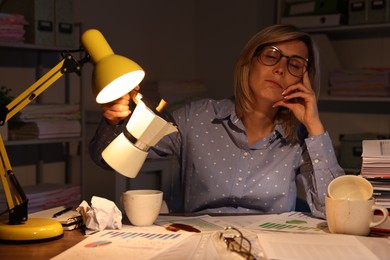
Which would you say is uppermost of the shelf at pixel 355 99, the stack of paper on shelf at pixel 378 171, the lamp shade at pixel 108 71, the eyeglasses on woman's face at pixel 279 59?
the eyeglasses on woman's face at pixel 279 59

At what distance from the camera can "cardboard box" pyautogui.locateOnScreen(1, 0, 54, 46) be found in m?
3.27

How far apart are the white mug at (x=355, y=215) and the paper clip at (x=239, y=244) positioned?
0.84ft

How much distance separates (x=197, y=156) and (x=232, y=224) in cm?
53

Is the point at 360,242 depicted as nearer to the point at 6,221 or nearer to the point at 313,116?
the point at 313,116

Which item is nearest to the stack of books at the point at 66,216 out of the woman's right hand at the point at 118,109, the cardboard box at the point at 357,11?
the woman's right hand at the point at 118,109

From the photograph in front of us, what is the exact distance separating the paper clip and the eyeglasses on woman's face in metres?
0.80

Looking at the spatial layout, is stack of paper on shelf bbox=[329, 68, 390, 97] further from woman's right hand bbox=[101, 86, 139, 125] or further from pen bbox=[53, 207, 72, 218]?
pen bbox=[53, 207, 72, 218]

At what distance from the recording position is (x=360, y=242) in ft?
4.56

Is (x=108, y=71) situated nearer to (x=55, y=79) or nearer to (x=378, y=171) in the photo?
(x=55, y=79)

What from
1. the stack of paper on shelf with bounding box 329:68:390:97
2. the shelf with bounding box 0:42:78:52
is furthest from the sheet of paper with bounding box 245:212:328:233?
the stack of paper on shelf with bounding box 329:68:390:97

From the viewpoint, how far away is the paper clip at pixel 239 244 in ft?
4.16

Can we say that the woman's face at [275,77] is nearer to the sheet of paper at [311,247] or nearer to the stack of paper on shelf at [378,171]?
the stack of paper on shelf at [378,171]

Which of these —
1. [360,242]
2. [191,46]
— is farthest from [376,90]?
[360,242]

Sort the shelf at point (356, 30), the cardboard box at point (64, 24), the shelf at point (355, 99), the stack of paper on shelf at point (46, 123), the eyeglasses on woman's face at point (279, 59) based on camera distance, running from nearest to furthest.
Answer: the eyeglasses on woman's face at point (279, 59), the stack of paper on shelf at point (46, 123), the cardboard box at point (64, 24), the shelf at point (355, 99), the shelf at point (356, 30)
